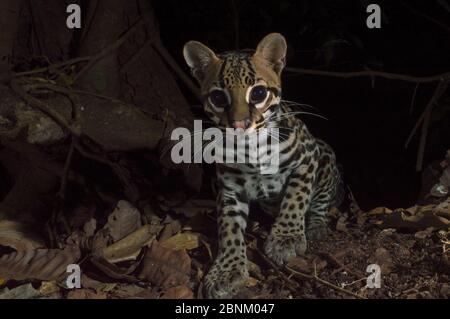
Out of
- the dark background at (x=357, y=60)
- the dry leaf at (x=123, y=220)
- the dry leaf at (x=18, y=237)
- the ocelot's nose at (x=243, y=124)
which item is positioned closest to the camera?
the ocelot's nose at (x=243, y=124)

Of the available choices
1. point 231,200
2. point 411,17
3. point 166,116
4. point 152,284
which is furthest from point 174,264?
point 411,17

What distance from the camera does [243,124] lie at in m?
4.09

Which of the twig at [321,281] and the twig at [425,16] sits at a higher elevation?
the twig at [425,16]

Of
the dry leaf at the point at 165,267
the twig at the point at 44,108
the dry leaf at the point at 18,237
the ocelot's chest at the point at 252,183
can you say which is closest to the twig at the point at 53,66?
the twig at the point at 44,108

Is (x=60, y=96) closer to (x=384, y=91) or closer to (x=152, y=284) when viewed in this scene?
(x=152, y=284)

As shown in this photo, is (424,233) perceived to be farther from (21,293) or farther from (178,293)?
(21,293)

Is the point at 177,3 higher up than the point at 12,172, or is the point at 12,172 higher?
the point at 177,3

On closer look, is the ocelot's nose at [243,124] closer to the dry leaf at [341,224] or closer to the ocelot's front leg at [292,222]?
the ocelot's front leg at [292,222]

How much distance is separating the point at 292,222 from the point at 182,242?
84 centimetres

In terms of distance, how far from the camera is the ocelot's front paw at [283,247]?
14.3 ft

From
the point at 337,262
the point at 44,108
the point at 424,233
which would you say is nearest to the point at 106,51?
the point at 44,108

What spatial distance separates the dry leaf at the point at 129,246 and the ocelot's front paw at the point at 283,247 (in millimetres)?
898

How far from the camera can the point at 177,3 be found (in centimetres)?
616

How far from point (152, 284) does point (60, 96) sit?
6.20 ft
